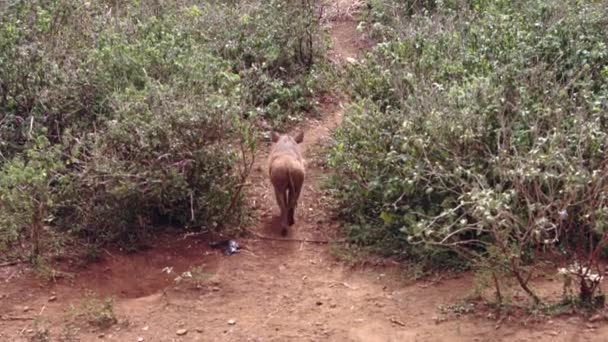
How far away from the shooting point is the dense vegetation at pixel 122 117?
24.0 ft

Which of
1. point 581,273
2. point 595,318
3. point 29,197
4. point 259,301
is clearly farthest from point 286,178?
point 595,318

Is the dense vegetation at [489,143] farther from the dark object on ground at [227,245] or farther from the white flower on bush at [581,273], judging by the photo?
the dark object on ground at [227,245]

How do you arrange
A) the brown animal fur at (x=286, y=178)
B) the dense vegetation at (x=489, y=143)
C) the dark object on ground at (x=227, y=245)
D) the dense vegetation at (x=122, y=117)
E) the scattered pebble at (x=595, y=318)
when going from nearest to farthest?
the scattered pebble at (x=595, y=318) < the dense vegetation at (x=489, y=143) < the dense vegetation at (x=122, y=117) < the dark object on ground at (x=227, y=245) < the brown animal fur at (x=286, y=178)

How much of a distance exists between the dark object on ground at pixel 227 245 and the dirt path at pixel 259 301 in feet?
0.26

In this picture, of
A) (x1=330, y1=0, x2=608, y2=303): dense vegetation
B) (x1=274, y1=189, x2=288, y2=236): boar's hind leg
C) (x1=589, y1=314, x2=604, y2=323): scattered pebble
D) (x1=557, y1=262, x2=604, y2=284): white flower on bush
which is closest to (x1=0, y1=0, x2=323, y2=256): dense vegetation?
(x1=274, y1=189, x2=288, y2=236): boar's hind leg

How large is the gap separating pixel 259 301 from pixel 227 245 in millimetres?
1089

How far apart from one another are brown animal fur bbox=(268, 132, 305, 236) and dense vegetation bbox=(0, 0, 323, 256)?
0.28 meters

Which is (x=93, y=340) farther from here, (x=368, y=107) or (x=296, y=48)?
(x=296, y=48)

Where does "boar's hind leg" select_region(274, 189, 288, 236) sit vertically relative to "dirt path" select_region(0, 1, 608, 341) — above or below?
above

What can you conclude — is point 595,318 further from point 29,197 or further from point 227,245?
point 29,197

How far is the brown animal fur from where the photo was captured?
782cm

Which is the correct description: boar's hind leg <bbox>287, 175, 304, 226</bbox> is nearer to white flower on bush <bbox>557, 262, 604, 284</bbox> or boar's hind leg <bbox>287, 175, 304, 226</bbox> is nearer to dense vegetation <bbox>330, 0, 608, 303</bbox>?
dense vegetation <bbox>330, 0, 608, 303</bbox>

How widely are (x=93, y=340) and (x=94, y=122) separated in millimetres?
2676

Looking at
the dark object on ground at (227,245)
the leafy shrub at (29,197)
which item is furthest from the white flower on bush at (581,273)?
the leafy shrub at (29,197)
